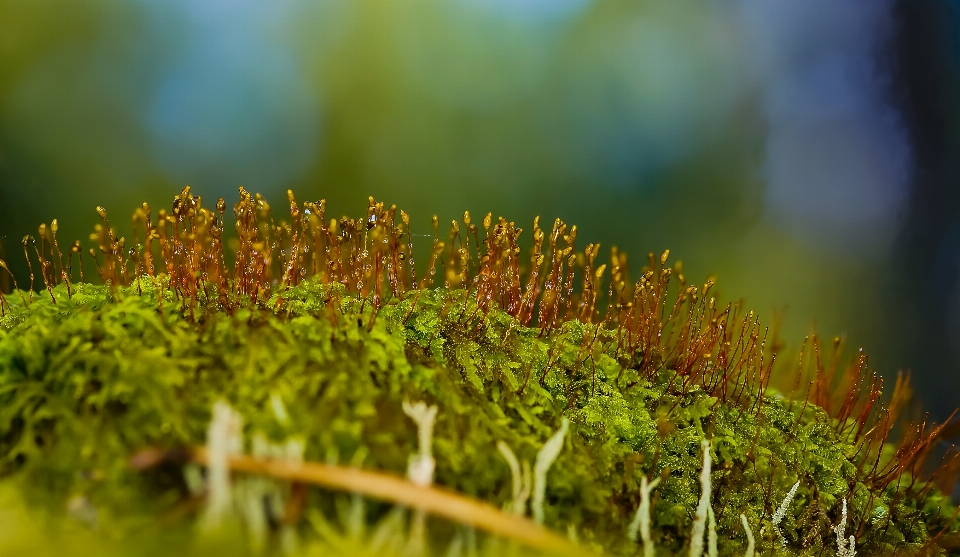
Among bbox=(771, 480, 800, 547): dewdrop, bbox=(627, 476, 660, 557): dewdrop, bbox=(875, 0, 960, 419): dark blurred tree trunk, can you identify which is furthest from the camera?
bbox=(875, 0, 960, 419): dark blurred tree trunk

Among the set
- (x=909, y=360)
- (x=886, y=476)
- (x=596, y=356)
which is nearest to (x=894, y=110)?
(x=909, y=360)

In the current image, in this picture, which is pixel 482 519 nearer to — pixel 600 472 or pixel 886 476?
pixel 600 472

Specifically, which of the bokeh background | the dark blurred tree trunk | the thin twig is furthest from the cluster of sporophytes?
the bokeh background

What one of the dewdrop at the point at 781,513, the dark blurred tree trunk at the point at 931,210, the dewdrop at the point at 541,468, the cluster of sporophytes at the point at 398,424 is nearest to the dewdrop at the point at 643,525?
the cluster of sporophytes at the point at 398,424

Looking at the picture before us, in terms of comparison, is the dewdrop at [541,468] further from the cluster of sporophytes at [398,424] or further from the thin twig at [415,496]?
the thin twig at [415,496]

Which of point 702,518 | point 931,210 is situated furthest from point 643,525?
point 931,210

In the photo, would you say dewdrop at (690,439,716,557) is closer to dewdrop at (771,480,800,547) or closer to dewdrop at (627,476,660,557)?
dewdrop at (627,476,660,557)
